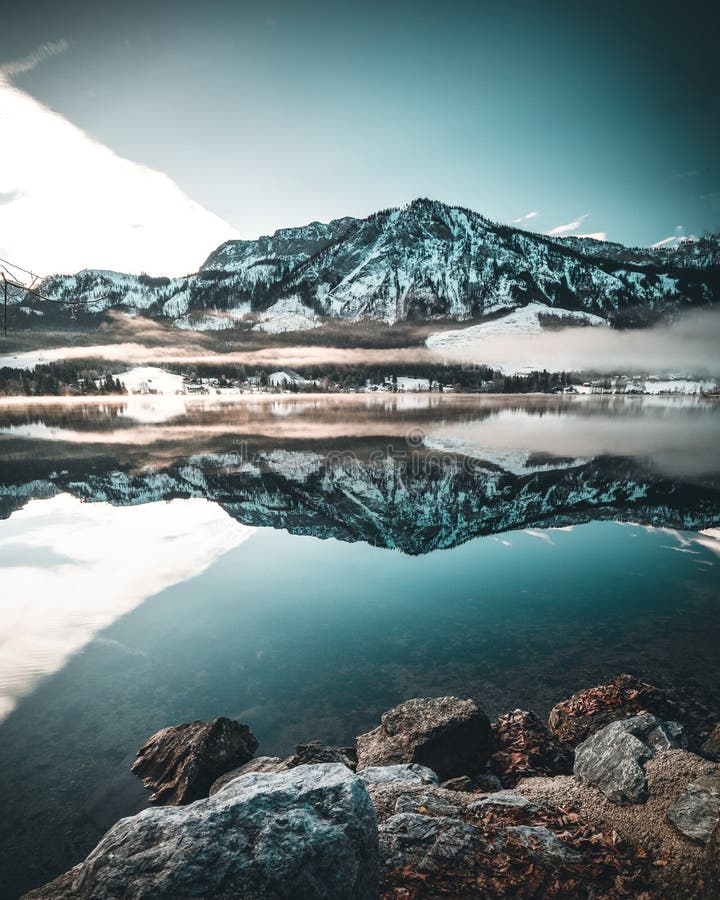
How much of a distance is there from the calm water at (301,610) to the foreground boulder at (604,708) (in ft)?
5.50

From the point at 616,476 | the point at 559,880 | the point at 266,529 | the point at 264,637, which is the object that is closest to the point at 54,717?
the point at 264,637

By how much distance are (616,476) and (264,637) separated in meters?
37.1

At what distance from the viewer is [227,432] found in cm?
8462

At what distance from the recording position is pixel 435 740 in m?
7.96

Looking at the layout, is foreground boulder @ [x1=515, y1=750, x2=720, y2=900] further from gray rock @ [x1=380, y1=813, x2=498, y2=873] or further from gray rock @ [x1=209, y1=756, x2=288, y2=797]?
gray rock @ [x1=209, y1=756, x2=288, y2=797]

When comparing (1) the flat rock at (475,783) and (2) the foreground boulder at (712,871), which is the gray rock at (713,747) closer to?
(1) the flat rock at (475,783)

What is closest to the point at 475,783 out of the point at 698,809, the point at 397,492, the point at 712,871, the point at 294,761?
the point at 294,761

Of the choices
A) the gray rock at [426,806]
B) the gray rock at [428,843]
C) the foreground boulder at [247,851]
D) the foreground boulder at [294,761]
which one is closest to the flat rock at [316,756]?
the foreground boulder at [294,761]

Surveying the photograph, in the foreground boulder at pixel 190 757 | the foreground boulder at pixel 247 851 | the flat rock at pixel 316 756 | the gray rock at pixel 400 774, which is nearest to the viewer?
the foreground boulder at pixel 247 851

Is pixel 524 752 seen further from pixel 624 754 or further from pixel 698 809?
pixel 698 809

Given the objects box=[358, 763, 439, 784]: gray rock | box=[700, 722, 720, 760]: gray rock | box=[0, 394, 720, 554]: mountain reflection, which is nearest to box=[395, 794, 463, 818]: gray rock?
box=[358, 763, 439, 784]: gray rock

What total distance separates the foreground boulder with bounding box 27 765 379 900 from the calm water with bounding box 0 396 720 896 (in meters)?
4.92

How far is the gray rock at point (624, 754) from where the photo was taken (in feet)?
18.8

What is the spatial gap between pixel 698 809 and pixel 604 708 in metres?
4.12
